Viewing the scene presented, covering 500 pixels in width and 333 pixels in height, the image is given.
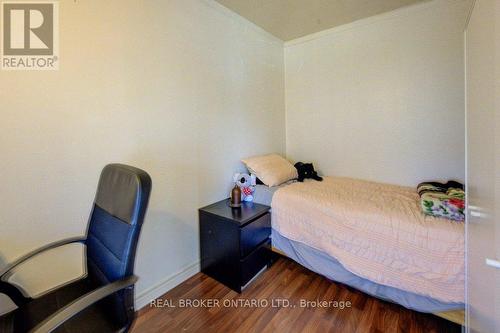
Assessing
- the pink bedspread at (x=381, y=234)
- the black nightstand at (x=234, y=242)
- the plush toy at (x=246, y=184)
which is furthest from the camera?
the plush toy at (x=246, y=184)

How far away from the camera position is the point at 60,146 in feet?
4.11

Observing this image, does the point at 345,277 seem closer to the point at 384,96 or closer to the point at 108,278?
the point at 108,278

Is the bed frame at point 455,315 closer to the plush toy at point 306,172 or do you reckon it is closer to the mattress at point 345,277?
the mattress at point 345,277

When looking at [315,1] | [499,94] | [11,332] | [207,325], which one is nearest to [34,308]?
[11,332]

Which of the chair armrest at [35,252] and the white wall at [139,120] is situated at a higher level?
the white wall at [139,120]

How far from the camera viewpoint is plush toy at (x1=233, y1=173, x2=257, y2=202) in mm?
2203

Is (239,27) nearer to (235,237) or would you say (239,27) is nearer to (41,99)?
(41,99)

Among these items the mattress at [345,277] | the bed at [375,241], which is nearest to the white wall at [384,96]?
the bed at [375,241]

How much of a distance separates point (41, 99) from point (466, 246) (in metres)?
2.40

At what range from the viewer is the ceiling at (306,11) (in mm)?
2107

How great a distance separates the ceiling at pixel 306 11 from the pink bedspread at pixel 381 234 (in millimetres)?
1752

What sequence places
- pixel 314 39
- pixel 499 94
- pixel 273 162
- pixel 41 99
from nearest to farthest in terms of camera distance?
pixel 499 94 < pixel 41 99 < pixel 273 162 < pixel 314 39

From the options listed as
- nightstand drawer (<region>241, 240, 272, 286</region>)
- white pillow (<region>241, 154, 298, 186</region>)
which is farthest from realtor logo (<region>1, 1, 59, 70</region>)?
nightstand drawer (<region>241, 240, 272, 286</region>)

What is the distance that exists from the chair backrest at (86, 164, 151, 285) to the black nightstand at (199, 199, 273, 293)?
90 cm
